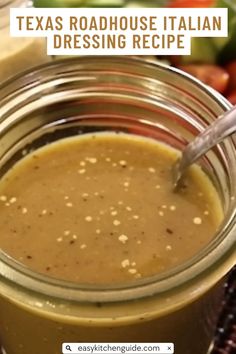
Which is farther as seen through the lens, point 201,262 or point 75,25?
point 75,25

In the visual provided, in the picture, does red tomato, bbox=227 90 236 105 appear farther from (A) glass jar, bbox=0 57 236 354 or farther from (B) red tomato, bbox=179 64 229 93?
(A) glass jar, bbox=0 57 236 354

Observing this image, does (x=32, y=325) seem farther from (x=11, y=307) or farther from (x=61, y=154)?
(x=61, y=154)

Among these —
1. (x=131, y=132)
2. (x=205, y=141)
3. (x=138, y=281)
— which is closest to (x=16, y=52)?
(x=131, y=132)

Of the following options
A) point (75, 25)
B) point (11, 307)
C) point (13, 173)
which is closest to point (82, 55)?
Answer: point (75, 25)

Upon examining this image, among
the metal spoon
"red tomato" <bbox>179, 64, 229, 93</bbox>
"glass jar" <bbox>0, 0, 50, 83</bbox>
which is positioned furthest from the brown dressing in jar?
"red tomato" <bbox>179, 64, 229, 93</bbox>

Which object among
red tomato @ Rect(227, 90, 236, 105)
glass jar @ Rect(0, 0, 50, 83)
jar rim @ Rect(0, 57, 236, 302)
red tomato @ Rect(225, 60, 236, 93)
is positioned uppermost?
glass jar @ Rect(0, 0, 50, 83)

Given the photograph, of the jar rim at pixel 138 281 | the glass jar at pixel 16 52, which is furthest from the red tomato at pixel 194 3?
the jar rim at pixel 138 281
